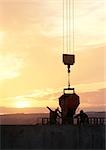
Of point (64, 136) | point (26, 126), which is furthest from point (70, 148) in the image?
point (26, 126)

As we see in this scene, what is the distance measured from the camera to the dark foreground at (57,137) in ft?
138

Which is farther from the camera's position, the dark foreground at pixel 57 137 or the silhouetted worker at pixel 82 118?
the silhouetted worker at pixel 82 118

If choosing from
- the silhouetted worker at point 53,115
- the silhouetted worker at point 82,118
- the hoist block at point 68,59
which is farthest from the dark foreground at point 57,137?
the hoist block at point 68,59

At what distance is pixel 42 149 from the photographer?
42.2 m

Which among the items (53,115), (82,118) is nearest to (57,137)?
(82,118)

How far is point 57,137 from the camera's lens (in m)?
42.2

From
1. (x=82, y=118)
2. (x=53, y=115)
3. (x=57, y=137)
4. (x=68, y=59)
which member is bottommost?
(x=57, y=137)

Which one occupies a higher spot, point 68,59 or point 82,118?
point 68,59

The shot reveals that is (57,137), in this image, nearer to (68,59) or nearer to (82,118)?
(82,118)

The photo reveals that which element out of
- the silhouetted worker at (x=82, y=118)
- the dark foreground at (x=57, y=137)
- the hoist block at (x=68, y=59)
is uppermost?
the hoist block at (x=68, y=59)

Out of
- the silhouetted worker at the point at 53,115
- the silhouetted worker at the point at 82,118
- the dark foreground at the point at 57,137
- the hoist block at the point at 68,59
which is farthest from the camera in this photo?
the silhouetted worker at the point at 53,115

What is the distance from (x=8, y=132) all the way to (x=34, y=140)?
2167mm

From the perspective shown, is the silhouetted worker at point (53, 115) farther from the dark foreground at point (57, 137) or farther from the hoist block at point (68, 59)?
the dark foreground at point (57, 137)

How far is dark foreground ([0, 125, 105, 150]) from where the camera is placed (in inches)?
1651
